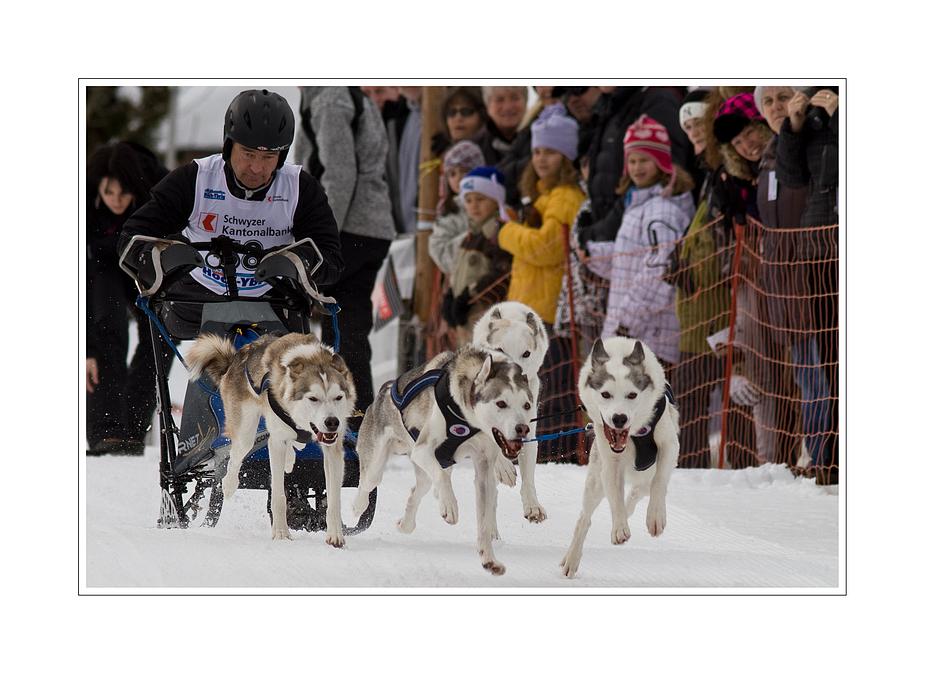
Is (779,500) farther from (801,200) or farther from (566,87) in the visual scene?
(566,87)

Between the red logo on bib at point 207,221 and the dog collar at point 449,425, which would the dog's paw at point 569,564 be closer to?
the dog collar at point 449,425

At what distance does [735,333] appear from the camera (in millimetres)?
5367

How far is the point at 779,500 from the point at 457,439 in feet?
Result: 7.85

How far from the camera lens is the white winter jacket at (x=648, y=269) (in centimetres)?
485

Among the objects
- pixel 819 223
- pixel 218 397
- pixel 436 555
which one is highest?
pixel 819 223

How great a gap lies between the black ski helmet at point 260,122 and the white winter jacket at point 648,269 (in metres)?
2.02

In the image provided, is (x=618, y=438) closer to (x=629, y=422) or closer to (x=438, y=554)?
(x=629, y=422)

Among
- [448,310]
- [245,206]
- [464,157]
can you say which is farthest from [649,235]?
[245,206]

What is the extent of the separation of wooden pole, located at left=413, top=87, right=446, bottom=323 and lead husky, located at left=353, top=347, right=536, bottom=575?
10.3 ft

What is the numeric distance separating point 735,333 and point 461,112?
96.0 inches

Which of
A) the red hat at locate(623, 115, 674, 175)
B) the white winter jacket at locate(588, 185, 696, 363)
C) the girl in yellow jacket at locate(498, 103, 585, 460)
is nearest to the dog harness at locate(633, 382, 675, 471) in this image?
the girl in yellow jacket at locate(498, 103, 585, 460)
